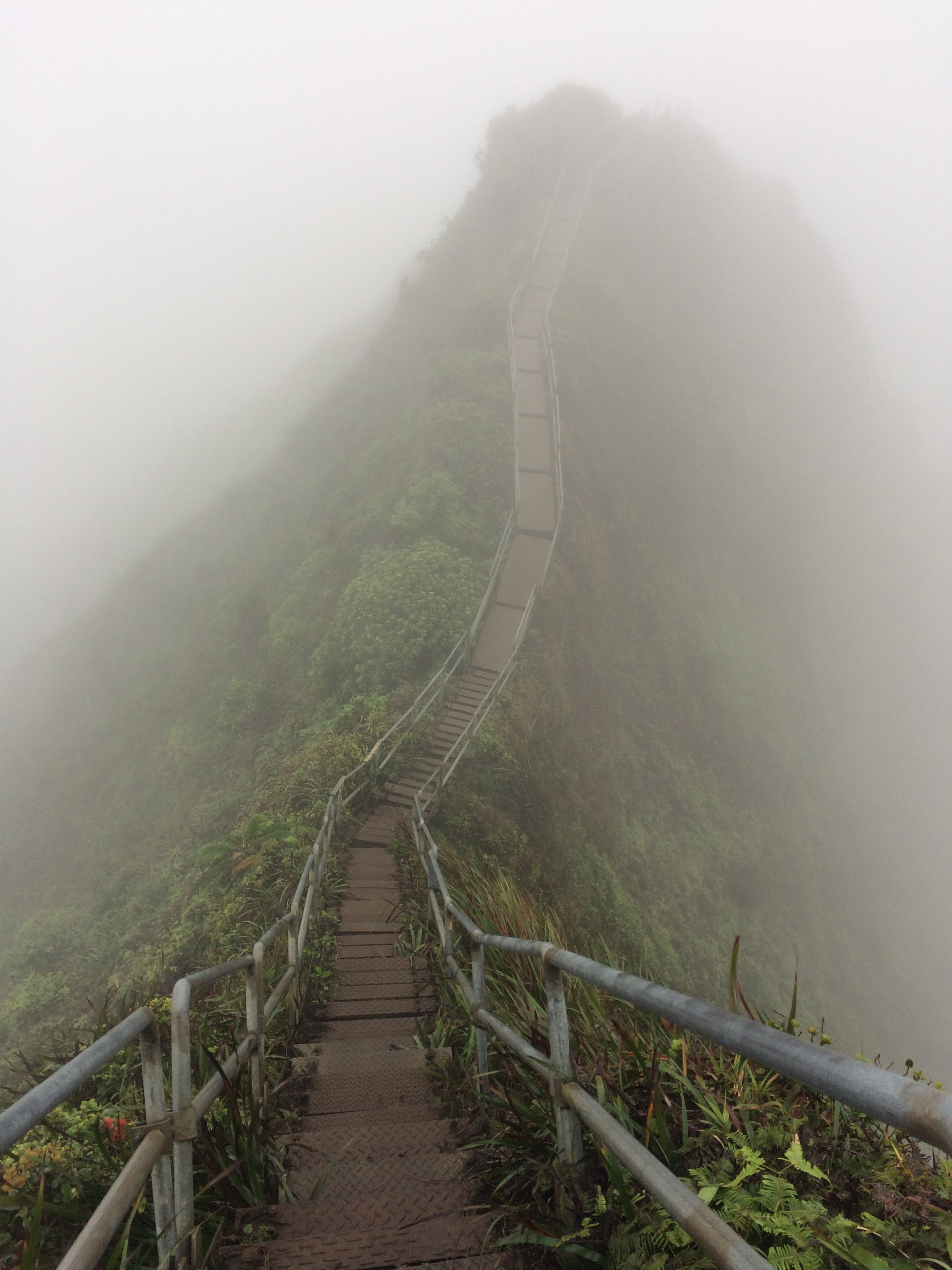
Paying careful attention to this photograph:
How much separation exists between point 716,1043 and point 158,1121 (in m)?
1.38

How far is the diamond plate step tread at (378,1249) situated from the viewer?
2.12 meters

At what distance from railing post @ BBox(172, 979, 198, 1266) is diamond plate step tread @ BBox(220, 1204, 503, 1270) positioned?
0.19 metres

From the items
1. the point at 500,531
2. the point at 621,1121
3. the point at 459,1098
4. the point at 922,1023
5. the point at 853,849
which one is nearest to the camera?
the point at 621,1121

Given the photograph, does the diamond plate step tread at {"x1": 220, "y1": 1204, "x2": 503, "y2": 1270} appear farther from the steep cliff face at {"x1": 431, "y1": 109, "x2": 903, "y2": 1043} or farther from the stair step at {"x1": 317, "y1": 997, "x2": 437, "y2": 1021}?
the steep cliff face at {"x1": 431, "y1": 109, "x2": 903, "y2": 1043}

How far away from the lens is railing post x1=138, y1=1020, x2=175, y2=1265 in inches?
69.9

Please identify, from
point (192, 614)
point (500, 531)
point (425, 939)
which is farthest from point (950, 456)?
point (425, 939)

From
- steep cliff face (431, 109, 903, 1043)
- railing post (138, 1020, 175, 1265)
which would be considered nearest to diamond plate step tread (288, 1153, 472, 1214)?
railing post (138, 1020, 175, 1265)

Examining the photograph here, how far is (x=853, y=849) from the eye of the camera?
22.6m

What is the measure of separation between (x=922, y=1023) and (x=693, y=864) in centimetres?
971

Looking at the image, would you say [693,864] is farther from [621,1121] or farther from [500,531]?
[621,1121]

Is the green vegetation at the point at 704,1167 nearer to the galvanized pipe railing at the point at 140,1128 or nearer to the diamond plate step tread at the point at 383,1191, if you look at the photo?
the diamond plate step tread at the point at 383,1191

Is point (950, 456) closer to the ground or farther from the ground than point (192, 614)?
farther from the ground

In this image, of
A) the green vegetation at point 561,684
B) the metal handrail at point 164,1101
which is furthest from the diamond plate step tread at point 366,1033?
the green vegetation at point 561,684

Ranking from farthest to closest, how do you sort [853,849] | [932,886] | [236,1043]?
1. [932,886]
2. [853,849]
3. [236,1043]
